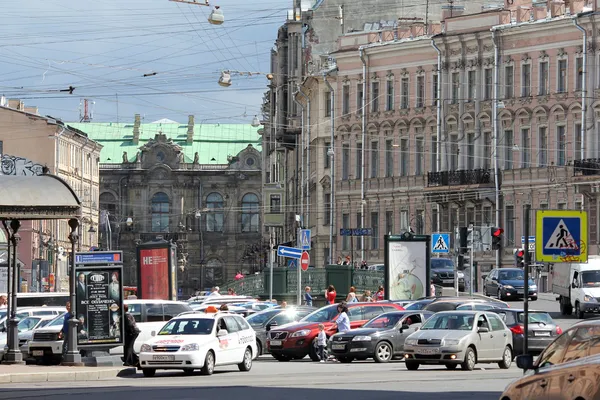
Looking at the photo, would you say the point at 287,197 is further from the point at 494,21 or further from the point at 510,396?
the point at 510,396

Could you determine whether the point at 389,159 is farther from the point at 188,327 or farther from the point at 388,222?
the point at 188,327

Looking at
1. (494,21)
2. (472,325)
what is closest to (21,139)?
(494,21)

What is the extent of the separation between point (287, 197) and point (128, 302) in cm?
6987

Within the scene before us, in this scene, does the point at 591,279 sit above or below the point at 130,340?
above

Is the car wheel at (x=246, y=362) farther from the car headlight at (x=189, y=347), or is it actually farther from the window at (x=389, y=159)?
the window at (x=389, y=159)

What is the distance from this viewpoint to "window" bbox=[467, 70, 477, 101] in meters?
81.2

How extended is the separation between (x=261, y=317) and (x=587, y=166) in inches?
1286

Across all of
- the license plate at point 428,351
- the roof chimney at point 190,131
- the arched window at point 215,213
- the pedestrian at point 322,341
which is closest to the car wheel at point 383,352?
the pedestrian at point 322,341

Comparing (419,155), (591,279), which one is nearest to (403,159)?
(419,155)

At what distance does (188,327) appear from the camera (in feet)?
112

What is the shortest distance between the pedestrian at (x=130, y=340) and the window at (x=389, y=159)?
167 ft

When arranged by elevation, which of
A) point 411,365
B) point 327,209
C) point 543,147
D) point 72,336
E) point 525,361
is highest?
point 543,147

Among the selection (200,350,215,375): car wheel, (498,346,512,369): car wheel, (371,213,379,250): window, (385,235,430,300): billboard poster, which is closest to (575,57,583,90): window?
(371,213,379,250): window

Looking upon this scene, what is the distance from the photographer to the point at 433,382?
28.9 m
